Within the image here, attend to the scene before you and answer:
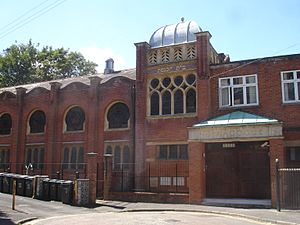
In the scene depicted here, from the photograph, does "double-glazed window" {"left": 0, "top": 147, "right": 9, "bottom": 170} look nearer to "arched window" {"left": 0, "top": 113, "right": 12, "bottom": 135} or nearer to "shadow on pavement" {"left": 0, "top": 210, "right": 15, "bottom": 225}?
"arched window" {"left": 0, "top": 113, "right": 12, "bottom": 135}

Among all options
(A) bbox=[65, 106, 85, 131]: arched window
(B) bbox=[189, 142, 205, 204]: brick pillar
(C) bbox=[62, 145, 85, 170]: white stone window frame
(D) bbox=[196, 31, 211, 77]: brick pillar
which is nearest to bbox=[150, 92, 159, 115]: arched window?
(D) bbox=[196, 31, 211, 77]: brick pillar

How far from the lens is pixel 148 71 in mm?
23531

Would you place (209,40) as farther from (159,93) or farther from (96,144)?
(96,144)

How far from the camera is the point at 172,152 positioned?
22.4 metres

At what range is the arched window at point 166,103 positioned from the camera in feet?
75.2

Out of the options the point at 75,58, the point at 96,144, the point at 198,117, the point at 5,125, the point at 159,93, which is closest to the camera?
the point at 198,117

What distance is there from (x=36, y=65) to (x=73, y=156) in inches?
985

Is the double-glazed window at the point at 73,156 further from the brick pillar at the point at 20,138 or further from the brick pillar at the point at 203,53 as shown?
the brick pillar at the point at 203,53

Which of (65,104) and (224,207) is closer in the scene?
(224,207)

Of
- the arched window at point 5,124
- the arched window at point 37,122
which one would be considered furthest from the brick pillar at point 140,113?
the arched window at point 5,124

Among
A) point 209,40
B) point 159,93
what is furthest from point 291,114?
point 159,93

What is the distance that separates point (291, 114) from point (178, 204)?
7358 millimetres

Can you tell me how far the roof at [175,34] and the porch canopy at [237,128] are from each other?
20.0 feet

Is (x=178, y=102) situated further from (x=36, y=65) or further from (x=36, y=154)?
(x=36, y=65)
